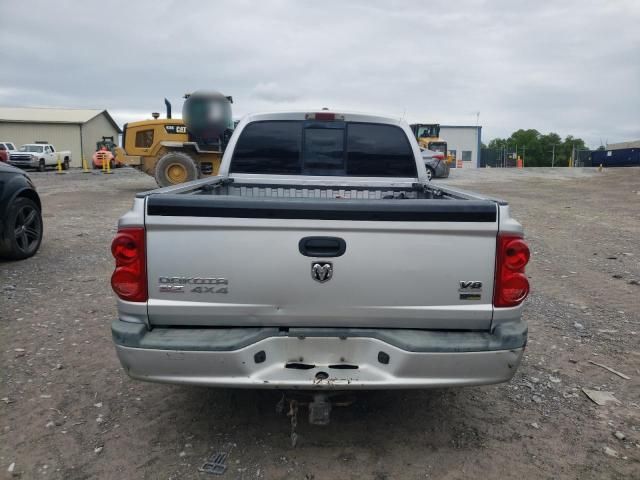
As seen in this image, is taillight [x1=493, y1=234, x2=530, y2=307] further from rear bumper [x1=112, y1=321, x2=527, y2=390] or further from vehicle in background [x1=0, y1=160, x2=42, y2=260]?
vehicle in background [x1=0, y1=160, x2=42, y2=260]

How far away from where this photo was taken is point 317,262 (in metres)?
2.68

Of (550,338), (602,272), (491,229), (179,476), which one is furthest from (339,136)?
(602,272)

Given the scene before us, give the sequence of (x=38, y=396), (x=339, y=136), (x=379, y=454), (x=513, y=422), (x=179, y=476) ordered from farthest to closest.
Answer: (x=339, y=136) → (x=38, y=396) → (x=513, y=422) → (x=379, y=454) → (x=179, y=476)

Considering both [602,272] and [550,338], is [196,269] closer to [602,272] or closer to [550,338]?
[550,338]

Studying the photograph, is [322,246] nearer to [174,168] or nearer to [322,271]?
[322,271]

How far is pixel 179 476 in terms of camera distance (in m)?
2.87

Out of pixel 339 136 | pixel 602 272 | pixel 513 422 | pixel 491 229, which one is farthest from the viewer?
pixel 602 272

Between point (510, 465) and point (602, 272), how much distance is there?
5.37m

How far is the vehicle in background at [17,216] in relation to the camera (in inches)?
278

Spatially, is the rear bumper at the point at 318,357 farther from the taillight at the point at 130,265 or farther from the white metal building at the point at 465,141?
the white metal building at the point at 465,141

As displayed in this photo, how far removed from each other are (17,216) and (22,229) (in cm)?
23

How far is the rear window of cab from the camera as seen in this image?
4.73m

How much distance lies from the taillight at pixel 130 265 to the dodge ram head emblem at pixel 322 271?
0.87m

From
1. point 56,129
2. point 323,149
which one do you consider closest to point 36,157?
point 56,129
